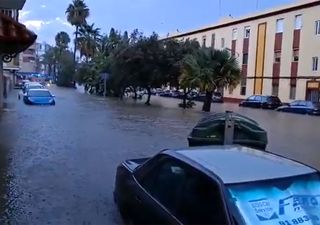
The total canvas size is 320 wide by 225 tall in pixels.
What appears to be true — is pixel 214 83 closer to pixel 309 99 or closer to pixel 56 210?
pixel 309 99

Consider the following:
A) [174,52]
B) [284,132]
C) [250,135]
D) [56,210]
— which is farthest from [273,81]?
[56,210]

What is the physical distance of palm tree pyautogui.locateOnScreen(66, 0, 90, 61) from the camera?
9031 centimetres

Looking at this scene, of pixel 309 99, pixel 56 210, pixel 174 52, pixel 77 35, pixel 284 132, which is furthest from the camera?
pixel 77 35

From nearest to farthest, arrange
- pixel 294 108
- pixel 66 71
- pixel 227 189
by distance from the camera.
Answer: pixel 227 189, pixel 294 108, pixel 66 71

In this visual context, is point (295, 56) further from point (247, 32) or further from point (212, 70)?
point (212, 70)

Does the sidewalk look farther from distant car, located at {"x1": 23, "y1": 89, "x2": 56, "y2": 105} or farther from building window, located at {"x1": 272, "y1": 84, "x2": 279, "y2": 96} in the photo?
building window, located at {"x1": 272, "y1": 84, "x2": 279, "y2": 96}

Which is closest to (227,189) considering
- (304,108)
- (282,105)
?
(304,108)

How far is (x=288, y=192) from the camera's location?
3.92 metres

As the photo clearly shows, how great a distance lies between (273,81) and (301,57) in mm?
5641

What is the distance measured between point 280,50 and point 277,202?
49500mm

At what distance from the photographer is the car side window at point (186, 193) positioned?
12.6 ft

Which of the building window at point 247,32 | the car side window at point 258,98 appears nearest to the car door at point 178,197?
the car side window at point 258,98

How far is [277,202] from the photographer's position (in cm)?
380

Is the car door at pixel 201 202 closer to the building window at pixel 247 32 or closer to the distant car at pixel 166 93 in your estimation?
the building window at pixel 247 32
